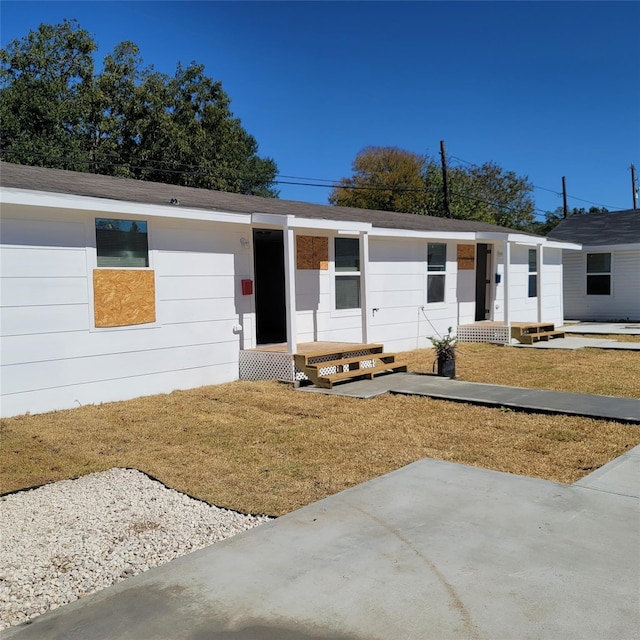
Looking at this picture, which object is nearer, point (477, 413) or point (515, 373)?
point (477, 413)

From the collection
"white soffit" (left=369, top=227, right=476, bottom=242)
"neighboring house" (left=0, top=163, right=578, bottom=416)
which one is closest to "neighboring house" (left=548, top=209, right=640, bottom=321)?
"white soffit" (left=369, top=227, right=476, bottom=242)

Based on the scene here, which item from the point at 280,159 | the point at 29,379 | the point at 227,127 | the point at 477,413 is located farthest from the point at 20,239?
the point at 280,159

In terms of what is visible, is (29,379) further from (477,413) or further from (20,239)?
(477,413)

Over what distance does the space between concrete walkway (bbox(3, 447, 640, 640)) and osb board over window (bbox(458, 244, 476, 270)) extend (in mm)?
10568

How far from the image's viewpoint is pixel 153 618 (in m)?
2.49

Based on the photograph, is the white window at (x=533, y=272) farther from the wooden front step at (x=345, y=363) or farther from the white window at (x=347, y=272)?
the wooden front step at (x=345, y=363)

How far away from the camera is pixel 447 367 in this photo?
8.84 meters

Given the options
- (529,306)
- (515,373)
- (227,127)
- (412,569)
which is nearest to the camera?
(412,569)

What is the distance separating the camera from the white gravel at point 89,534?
9.90 ft

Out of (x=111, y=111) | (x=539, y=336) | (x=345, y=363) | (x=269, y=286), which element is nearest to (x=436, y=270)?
(x=539, y=336)

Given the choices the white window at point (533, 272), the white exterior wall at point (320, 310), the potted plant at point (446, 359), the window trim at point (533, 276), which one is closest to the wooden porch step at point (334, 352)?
the white exterior wall at point (320, 310)

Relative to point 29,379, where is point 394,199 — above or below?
above

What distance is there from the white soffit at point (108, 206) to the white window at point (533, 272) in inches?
405

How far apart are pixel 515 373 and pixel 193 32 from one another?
13.6 m
